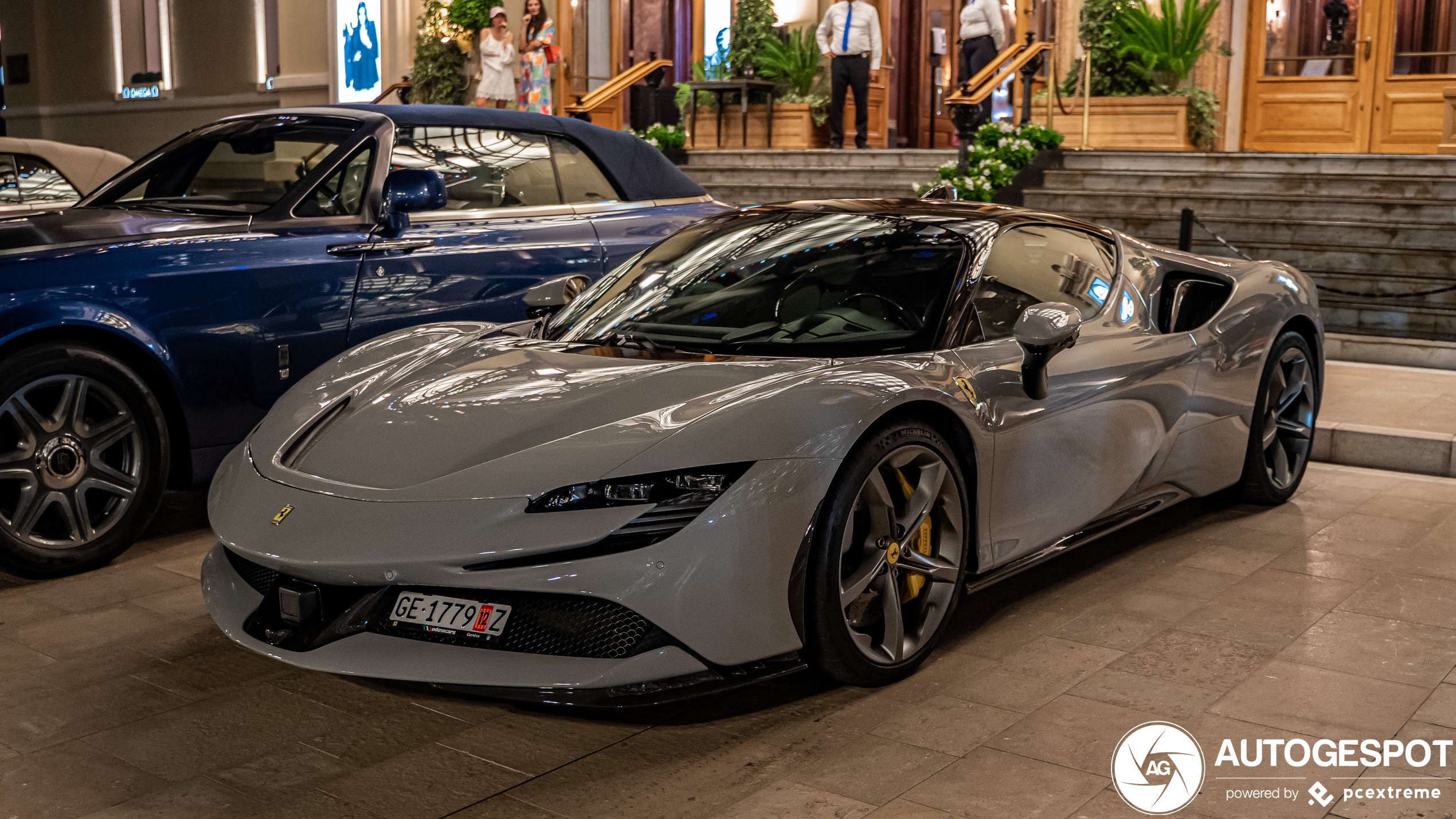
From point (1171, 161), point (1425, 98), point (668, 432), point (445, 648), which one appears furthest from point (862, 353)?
point (1425, 98)

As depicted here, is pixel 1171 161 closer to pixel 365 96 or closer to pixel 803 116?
pixel 803 116

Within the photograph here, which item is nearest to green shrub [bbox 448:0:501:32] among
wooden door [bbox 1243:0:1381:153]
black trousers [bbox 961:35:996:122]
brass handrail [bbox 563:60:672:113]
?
brass handrail [bbox 563:60:672:113]

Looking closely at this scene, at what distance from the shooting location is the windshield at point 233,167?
204 inches

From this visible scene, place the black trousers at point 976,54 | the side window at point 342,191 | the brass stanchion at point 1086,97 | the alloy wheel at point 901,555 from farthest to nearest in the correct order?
1. the black trousers at point 976,54
2. the brass stanchion at point 1086,97
3. the side window at point 342,191
4. the alloy wheel at point 901,555

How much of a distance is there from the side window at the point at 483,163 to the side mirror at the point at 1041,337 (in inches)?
103

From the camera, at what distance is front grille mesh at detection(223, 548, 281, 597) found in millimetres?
3186

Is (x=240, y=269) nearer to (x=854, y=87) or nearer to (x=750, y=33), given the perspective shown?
(x=854, y=87)

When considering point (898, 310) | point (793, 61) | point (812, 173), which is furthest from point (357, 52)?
point (898, 310)

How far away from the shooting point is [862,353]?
356 cm

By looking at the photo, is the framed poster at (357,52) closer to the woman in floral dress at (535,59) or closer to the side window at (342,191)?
the woman in floral dress at (535,59)

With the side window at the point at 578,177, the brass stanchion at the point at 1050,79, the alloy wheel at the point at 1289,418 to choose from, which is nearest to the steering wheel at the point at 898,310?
the alloy wheel at the point at 1289,418

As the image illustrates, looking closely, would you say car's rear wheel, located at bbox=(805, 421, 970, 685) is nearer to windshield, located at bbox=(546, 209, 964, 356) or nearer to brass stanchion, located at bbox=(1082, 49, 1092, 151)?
windshield, located at bbox=(546, 209, 964, 356)

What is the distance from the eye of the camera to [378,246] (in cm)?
504

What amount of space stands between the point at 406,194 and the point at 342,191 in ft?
1.21
